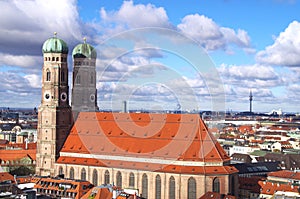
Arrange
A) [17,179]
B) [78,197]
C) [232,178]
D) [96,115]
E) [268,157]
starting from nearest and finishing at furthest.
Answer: [78,197] < [232,178] < [17,179] < [96,115] < [268,157]

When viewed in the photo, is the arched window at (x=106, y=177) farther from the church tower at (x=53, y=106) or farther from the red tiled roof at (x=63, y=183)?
the church tower at (x=53, y=106)

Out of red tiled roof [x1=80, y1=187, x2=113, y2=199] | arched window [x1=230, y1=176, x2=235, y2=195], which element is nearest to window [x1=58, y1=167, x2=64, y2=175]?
red tiled roof [x1=80, y1=187, x2=113, y2=199]

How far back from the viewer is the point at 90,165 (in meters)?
94.4

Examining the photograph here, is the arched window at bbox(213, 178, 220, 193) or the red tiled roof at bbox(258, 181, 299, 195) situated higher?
the arched window at bbox(213, 178, 220, 193)

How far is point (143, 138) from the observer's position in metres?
91.4

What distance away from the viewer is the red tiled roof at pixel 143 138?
85875 millimetres

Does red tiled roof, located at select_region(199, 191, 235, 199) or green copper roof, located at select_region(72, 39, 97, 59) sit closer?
red tiled roof, located at select_region(199, 191, 235, 199)

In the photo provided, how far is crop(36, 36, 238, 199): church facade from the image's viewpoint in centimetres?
8481

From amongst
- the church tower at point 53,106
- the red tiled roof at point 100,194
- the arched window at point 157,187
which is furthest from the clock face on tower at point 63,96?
the red tiled roof at point 100,194

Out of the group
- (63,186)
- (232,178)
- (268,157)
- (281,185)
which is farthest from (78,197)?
(268,157)

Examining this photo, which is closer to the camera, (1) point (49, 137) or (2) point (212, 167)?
(2) point (212, 167)

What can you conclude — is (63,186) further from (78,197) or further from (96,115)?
(96,115)

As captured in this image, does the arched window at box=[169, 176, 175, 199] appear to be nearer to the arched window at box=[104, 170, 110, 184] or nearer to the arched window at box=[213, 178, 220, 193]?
the arched window at box=[213, 178, 220, 193]

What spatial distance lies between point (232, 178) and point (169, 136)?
42.3 ft
